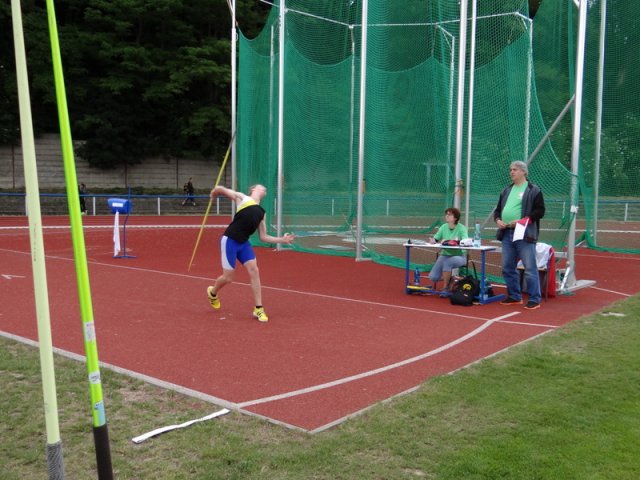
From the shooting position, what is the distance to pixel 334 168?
16438 mm

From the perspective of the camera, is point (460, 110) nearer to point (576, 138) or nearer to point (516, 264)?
point (576, 138)

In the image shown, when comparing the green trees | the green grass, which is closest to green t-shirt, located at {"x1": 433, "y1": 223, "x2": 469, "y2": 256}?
the green grass

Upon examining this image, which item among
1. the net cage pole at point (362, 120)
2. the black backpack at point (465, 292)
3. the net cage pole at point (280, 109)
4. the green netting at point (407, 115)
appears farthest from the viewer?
the net cage pole at point (280, 109)

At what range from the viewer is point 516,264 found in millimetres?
8984

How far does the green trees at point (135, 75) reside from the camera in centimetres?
3572

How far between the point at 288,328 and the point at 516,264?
11.3 feet

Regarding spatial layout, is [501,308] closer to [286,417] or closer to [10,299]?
[286,417]

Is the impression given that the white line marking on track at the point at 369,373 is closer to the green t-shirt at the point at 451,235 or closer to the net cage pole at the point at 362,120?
the green t-shirt at the point at 451,235

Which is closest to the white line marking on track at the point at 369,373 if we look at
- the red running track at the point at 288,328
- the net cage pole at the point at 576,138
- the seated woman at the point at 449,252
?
the red running track at the point at 288,328

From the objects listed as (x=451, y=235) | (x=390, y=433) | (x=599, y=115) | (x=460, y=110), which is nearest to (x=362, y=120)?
(x=460, y=110)

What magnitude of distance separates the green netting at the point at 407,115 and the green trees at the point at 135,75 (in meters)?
20.0

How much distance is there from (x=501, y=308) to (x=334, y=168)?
8379 millimetres

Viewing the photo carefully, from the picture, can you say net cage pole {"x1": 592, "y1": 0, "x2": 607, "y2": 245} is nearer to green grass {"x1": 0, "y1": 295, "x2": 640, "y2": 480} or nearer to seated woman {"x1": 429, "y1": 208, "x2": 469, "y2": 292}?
seated woman {"x1": 429, "y1": 208, "x2": 469, "y2": 292}

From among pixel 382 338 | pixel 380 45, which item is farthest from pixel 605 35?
pixel 382 338
